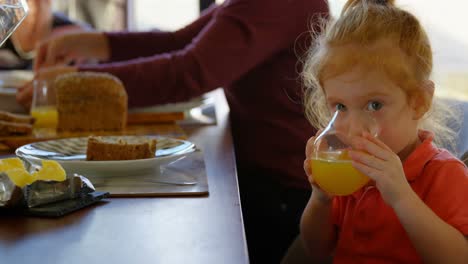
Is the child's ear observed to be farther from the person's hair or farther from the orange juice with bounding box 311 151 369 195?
the orange juice with bounding box 311 151 369 195

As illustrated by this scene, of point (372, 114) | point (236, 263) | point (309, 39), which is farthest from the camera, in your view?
point (309, 39)

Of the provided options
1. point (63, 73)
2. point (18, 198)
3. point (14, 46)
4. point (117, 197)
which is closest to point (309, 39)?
point (63, 73)

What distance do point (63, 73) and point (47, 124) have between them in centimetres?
16

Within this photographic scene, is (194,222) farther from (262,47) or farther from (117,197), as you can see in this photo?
(262,47)

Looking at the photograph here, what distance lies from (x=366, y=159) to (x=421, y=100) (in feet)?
0.77

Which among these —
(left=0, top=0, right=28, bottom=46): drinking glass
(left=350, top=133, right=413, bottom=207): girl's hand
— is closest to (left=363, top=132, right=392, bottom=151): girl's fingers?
(left=350, top=133, right=413, bottom=207): girl's hand

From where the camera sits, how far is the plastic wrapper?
938 mm

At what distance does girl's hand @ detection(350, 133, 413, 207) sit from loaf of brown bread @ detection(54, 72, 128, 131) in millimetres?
917

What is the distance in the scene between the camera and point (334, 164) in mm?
1010

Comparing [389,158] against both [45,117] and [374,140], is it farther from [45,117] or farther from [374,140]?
[45,117]

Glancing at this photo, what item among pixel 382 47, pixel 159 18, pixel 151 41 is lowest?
pixel 159 18

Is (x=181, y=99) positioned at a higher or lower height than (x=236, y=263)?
lower

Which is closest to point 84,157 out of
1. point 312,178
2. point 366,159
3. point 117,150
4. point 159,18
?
point 117,150

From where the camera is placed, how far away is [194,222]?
0.91 metres
